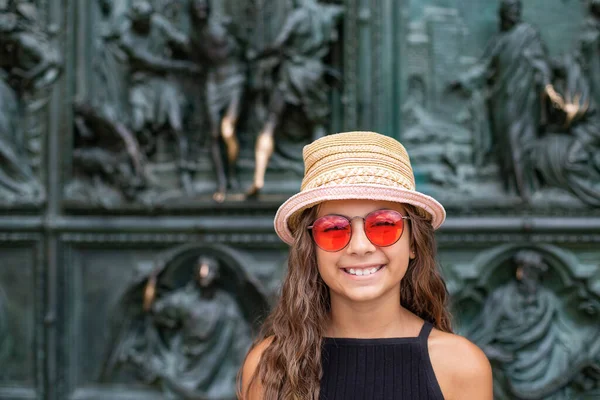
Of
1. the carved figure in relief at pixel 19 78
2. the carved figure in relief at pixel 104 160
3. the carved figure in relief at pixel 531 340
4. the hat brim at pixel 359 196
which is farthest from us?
the carved figure in relief at pixel 19 78

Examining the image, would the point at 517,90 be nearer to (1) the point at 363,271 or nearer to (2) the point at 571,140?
(2) the point at 571,140

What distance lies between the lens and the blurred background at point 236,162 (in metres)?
5.28

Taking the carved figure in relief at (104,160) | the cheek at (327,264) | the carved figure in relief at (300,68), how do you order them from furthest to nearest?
the carved figure in relief at (104,160), the carved figure in relief at (300,68), the cheek at (327,264)

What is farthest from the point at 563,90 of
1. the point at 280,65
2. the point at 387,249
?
the point at 387,249

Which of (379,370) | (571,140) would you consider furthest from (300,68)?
(379,370)

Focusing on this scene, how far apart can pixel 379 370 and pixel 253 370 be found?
40 cm

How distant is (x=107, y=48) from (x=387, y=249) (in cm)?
437

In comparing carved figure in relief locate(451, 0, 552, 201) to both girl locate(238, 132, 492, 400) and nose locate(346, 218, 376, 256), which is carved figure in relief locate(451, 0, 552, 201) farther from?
nose locate(346, 218, 376, 256)

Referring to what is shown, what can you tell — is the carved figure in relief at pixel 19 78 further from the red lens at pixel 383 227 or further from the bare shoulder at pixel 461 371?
the bare shoulder at pixel 461 371

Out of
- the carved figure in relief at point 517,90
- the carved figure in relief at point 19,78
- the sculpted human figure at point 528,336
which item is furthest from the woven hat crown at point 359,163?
the carved figure in relief at point 19,78

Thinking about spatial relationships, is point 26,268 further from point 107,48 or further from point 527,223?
point 527,223

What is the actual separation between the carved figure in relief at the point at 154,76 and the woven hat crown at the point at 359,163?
143 inches

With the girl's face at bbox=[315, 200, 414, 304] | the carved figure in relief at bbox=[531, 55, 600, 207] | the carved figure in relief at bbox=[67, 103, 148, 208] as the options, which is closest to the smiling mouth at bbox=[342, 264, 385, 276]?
the girl's face at bbox=[315, 200, 414, 304]

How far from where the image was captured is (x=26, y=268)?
18.9 ft
